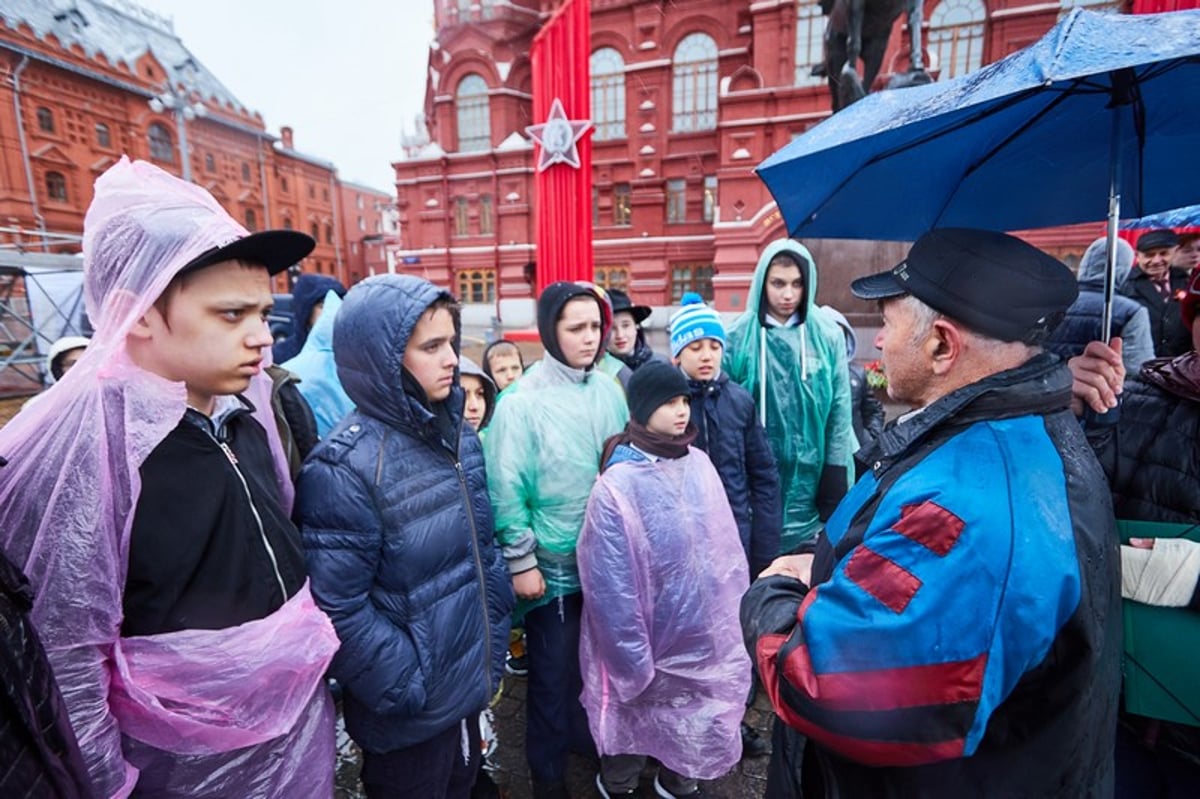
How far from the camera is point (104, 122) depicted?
2550 centimetres

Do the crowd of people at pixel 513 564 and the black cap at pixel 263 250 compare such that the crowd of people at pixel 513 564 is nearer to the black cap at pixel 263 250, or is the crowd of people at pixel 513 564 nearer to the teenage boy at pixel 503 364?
the black cap at pixel 263 250

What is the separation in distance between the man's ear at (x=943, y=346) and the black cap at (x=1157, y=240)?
480 centimetres

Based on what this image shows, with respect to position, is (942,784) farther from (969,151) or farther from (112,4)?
(112,4)

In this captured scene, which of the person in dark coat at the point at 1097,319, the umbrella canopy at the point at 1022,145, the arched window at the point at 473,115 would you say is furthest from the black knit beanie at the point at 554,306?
the arched window at the point at 473,115

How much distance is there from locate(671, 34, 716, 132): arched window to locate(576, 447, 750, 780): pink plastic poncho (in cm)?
2061

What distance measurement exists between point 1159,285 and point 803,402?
3.47 m

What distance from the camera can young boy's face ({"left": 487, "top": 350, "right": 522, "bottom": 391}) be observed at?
4391 millimetres

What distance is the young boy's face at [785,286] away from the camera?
334cm

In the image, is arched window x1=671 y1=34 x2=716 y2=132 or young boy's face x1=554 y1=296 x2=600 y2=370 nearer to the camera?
young boy's face x1=554 y1=296 x2=600 y2=370

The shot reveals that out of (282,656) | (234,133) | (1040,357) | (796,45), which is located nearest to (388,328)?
(282,656)

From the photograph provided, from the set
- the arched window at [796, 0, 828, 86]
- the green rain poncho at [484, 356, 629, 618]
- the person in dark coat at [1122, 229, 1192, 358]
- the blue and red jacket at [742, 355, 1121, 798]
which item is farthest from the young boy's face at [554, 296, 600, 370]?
the arched window at [796, 0, 828, 86]

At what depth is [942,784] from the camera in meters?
1.16

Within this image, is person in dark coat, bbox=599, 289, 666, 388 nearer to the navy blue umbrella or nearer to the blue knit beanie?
the blue knit beanie

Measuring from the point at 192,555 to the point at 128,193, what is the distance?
2.77ft
